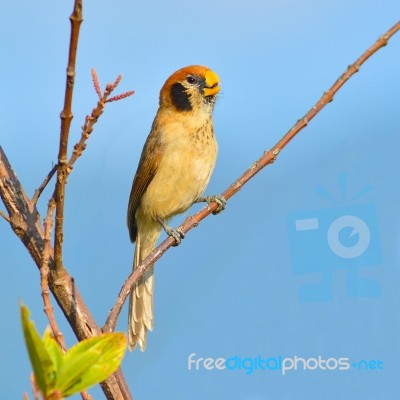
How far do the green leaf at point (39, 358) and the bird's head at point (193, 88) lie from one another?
2951 mm

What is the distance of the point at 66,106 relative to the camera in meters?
Answer: 1.03

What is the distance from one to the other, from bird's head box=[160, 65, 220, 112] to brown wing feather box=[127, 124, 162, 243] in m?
0.22

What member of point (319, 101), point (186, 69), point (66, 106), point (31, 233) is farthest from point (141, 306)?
point (66, 106)

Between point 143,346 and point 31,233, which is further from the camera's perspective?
point 143,346

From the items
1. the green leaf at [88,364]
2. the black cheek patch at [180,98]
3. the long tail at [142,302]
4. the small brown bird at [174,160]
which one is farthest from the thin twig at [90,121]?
the black cheek patch at [180,98]

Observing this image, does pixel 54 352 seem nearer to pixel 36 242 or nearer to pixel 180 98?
pixel 36 242

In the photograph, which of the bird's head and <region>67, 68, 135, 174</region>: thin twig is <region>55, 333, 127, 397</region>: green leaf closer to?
<region>67, 68, 135, 174</region>: thin twig

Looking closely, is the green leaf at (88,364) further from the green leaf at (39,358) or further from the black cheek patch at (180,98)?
the black cheek patch at (180,98)

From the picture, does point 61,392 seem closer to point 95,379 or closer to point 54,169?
point 95,379

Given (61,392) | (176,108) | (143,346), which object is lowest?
(143,346)

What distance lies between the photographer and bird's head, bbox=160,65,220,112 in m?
3.60

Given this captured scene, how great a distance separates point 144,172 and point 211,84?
59cm

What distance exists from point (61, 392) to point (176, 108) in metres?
3.09

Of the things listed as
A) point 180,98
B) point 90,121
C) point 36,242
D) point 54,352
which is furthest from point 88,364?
point 180,98
